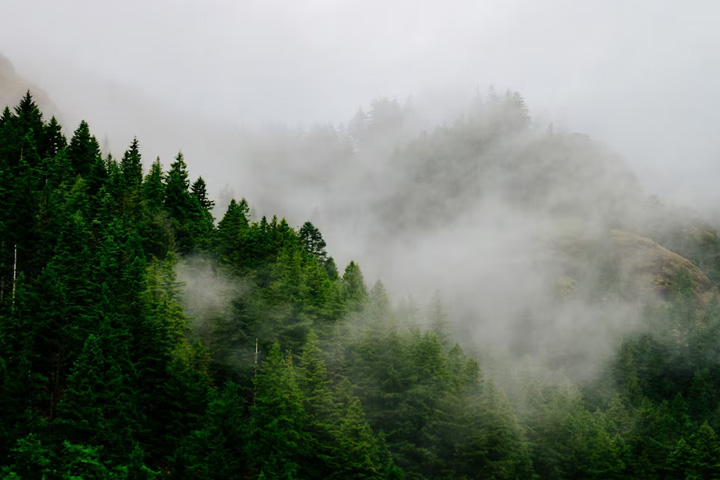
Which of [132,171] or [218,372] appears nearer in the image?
[218,372]

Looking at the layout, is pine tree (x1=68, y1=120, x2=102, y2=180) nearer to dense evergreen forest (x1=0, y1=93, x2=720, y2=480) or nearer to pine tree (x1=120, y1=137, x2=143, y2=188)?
dense evergreen forest (x1=0, y1=93, x2=720, y2=480)

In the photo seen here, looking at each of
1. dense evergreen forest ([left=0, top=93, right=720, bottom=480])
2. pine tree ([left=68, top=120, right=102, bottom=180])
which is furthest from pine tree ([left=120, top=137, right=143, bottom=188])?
pine tree ([left=68, top=120, right=102, bottom=180])

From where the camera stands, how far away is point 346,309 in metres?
61.8

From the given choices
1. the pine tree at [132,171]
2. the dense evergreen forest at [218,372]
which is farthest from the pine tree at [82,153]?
the pine tree at [132,171]

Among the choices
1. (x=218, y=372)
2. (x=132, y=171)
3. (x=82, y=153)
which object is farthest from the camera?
(x=82, y=153)

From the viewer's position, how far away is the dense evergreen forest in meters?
36.7

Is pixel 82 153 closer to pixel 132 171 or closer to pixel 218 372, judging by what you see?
pixel 132 171

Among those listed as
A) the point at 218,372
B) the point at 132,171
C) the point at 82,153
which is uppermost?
the point at 82,153

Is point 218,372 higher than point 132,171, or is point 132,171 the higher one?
point 132,171

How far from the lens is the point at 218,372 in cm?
5131

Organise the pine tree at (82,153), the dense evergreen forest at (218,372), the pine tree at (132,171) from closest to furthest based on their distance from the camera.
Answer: the dense evergreen forest at (218,372) → the pine tree at (132,171) → the pine tree at (82,153)

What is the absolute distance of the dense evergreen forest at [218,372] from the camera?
1446 inches

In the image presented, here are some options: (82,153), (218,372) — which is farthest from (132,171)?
(218,372)

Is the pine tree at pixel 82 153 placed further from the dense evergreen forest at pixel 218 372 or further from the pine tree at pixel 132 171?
the pine tree at pixel 132 171
